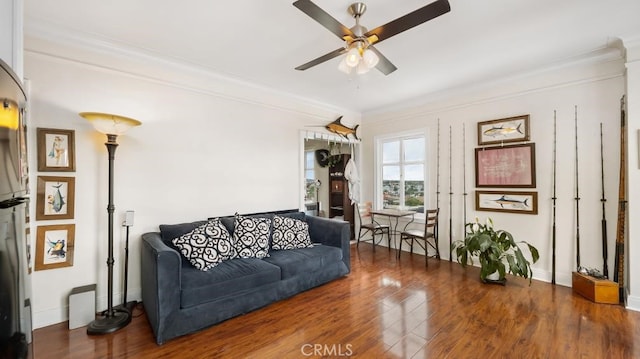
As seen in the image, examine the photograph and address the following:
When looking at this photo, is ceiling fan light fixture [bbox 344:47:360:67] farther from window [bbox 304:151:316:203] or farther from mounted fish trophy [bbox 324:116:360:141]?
window [bbox 304:151:316:203]

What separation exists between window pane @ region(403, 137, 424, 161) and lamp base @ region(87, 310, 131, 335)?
438 cm

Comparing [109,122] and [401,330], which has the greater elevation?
[109,122]

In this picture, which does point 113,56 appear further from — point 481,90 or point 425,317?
point 481,90

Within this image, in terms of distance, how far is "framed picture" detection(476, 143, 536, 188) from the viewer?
3463 mm

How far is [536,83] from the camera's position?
3396 mm

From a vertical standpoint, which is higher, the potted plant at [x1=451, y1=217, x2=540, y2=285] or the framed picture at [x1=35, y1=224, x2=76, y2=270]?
the framed picture at [x1=35, y1=224, x2=76, y2=270]

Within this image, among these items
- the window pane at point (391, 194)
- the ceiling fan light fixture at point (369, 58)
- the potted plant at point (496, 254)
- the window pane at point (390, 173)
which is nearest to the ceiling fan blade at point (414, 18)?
the ceiling fan light fixture at point (369, 58)

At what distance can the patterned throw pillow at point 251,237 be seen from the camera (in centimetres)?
299

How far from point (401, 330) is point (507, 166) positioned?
2682 millimetres

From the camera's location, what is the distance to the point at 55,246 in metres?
2.43

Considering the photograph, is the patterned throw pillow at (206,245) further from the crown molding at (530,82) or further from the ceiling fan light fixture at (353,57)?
the crown molding at (530,82)

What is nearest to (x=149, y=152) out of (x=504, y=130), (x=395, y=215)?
(x=395, y=215)

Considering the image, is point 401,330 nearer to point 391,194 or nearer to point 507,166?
point 507,166

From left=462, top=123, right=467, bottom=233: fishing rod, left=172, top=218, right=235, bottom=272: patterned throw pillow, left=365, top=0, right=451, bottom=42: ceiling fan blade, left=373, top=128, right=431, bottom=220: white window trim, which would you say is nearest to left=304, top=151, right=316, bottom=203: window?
left=373, top=128, right=431, bottom=220: white window trim
